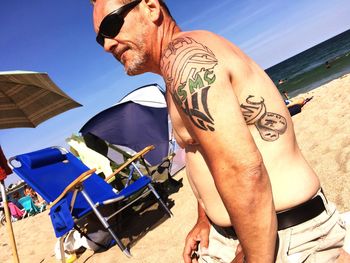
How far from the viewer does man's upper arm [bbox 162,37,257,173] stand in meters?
0.94

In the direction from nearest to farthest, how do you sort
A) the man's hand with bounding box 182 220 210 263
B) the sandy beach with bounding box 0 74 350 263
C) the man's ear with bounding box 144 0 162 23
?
the man's ear with bounding box 144 0 162 23
the man's hand with bounding box 182 220 210 263
the sandy beach with bounding box 0 74 350 263

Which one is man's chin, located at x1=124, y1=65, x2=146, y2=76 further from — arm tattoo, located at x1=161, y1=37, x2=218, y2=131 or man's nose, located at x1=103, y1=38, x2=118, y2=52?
arm tattoo, located at x1=161, y1=37, x2=218, y2=131

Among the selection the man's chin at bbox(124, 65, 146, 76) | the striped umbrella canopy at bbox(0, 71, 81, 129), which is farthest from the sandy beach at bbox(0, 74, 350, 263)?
the man's chin at bbox(124, 65, 146, 76)

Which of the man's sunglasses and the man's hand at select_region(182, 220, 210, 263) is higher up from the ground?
the man's sunglasses

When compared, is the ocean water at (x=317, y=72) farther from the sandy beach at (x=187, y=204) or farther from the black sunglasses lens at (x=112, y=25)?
the black sunglasses lens at (x=112, y=25)

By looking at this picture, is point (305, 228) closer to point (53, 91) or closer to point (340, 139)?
point (340, 139)

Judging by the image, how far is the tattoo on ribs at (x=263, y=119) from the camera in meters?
1.14

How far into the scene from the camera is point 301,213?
1.17 m

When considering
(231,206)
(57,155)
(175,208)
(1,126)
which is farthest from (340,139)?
(1,126)

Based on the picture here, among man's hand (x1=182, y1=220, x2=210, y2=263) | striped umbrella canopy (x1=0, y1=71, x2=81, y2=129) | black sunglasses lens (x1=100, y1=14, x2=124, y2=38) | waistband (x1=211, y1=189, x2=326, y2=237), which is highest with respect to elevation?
striped umbrella canopy (x1=0, y1=71, x2=81, y2=129)

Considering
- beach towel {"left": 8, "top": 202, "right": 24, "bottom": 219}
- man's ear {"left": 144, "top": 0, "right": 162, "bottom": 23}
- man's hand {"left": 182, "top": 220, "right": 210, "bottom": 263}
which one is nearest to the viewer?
man's ear {"left": 144, "top": 0, "right": 162, "bottom": 23}

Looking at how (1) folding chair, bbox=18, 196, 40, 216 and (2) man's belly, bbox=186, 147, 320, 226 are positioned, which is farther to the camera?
(1) folding chair, bbox=18, 196, 40, 216

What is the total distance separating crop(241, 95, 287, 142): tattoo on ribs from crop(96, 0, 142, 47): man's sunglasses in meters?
0.73

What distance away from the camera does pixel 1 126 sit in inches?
182
